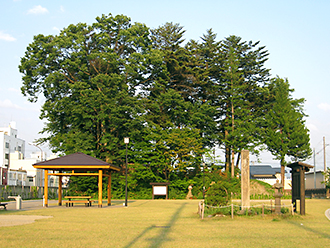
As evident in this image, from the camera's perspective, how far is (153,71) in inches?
1859

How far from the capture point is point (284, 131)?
48.3 meters

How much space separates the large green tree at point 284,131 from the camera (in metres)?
47.6

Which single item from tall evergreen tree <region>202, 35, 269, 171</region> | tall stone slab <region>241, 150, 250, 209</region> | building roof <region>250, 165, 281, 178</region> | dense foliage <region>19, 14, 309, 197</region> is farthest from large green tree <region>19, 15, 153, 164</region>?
building roof <region>250, 165, 281, 178</region>

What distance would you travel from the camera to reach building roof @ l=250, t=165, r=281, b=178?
81319 mm

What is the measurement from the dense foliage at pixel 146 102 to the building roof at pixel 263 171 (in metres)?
31.8

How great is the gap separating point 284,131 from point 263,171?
41538 millimetres

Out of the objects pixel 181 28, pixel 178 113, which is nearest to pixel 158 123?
pixel 178 113

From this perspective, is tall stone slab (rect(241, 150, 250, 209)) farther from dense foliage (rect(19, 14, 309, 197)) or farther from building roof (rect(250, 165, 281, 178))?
building roof (rect(250, 165, 281, 178))

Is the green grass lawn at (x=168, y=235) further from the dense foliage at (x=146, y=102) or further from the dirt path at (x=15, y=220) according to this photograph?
the dense foliage at (x=146, y=102)

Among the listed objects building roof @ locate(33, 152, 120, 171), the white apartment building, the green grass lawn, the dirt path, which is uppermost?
the white apartment building

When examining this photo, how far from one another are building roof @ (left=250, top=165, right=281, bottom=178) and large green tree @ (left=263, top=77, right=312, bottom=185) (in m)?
31.7

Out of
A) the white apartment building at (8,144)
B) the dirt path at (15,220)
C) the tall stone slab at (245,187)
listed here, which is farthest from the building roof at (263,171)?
the dirt path at (15,220)

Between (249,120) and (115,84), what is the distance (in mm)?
18979

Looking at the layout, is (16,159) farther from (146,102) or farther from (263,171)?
(263,171)
